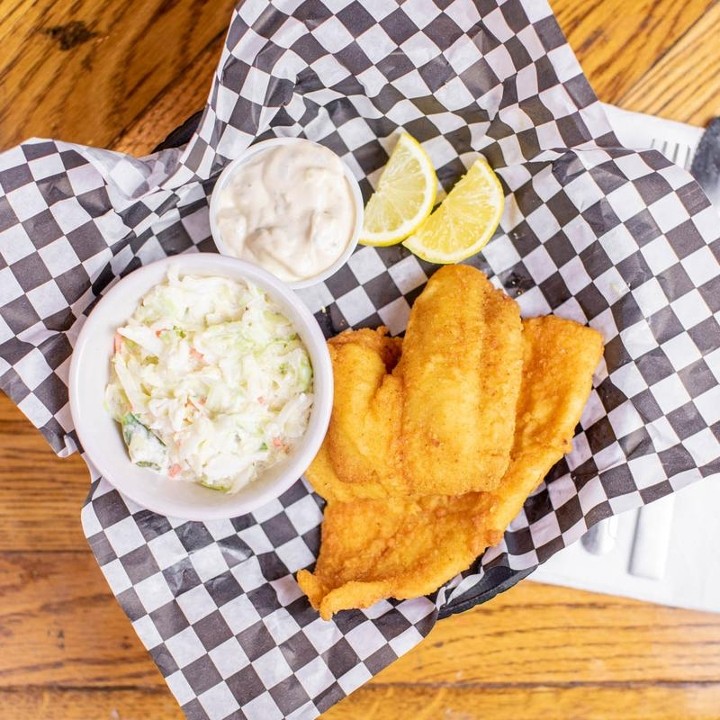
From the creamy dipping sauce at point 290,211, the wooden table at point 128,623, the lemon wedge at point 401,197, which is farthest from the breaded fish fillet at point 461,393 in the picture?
the wooden table at point 128,623

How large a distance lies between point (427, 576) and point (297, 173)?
4.61ft

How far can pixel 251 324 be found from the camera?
2.55 meters

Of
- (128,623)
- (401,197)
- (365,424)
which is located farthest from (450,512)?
(128,623)

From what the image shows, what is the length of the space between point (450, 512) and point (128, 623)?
4.28ft

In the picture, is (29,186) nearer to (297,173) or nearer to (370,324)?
(297,173)

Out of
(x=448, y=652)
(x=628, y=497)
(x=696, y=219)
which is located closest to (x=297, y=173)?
(x=696, y=219)

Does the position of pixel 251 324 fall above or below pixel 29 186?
below

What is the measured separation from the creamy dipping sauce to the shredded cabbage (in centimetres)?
14

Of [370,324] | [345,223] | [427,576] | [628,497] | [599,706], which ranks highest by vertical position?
[345,223]

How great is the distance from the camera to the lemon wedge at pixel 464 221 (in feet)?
9.14

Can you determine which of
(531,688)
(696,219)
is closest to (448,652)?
(531,688)

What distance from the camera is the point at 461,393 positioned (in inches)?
101

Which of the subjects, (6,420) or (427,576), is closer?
(427,576)

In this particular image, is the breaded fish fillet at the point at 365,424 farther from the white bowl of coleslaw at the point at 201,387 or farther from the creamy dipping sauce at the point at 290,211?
the creamy dipping sauce at the point at 290,211
